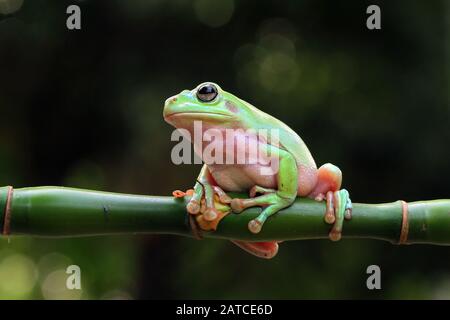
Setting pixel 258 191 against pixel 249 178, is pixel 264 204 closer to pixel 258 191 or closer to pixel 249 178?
pixel 258 191

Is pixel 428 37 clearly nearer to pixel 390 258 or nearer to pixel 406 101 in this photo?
pixel 406 101

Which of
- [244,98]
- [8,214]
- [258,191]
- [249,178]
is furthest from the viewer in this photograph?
[244,98]

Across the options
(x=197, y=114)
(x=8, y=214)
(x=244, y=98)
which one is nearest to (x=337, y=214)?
(x=197, y=114)

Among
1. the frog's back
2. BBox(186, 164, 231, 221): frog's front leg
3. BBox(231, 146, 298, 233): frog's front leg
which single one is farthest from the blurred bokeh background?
BBox(186, 164, 231, 221): frog's front leg

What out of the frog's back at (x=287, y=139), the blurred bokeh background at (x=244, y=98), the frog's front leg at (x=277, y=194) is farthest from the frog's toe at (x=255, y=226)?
the blurred bokeh background at (x=244, y=98)

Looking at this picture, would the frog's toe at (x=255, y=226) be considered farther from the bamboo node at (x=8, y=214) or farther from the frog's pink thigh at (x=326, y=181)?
the bamboo node at (x=8, y=214)
